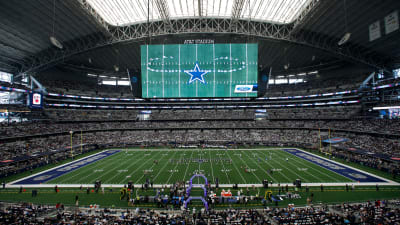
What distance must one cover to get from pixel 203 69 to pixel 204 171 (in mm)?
16730

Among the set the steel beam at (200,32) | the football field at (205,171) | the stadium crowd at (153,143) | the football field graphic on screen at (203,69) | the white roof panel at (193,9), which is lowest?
the football field at (205,171)

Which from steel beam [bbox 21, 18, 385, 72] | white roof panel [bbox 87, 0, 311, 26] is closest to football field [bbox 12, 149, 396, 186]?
steel beam [bbox 21, 18, 385, 72]

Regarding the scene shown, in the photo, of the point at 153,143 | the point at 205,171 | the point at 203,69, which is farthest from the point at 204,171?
the point at 153,143

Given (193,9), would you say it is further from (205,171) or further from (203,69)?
(205,171)

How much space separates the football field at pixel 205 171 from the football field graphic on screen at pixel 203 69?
37.9 feet

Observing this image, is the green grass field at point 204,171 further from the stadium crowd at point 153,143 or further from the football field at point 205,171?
the stadium crowd at point 153,143

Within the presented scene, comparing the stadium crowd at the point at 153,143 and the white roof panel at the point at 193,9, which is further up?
the white roof panel at the point at 193,9

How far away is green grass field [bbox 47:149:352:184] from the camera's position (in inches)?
878

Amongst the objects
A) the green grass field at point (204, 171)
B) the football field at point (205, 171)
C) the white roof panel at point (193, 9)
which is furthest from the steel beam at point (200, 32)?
the green grass field at point (204, 171)

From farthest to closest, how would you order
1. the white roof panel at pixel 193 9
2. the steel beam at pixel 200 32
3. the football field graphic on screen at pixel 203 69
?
the steel beam at pixel 200 32, the football field graphic on screen at pixel 203 69, the white roof panel at pixel 193 9

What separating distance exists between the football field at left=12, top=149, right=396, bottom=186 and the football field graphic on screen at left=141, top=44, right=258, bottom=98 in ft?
37.9

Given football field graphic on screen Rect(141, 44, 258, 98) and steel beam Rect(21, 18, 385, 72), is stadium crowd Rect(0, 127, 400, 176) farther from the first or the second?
football field graphic on screen Rect(141, 44, 258, 98)

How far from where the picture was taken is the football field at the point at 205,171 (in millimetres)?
22141

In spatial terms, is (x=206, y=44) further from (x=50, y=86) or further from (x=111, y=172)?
(x=50, y=86)
